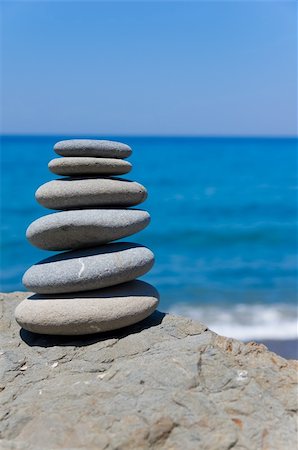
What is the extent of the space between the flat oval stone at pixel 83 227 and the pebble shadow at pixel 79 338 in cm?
81

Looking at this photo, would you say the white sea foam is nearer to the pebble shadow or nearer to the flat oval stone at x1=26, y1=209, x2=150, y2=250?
the pebble shadow

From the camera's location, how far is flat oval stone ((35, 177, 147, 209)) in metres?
4.87

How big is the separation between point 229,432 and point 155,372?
0.67m

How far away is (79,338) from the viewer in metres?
4.85

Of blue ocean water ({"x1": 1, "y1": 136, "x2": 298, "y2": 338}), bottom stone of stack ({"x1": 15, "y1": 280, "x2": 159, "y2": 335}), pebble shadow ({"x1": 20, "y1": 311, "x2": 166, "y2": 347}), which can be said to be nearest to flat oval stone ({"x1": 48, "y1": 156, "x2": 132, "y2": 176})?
bottom stone of stack ({"x1": 15, "y1": 280, "x2": 159, "y2": 335})

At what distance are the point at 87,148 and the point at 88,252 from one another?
941 millimetres

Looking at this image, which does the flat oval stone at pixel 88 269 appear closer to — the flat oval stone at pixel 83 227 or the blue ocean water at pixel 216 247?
the flat oval stone at pixel 83 227

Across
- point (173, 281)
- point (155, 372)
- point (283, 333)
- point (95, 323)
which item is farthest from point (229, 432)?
point (173, 281)

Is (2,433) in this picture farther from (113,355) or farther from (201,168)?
(201,168)

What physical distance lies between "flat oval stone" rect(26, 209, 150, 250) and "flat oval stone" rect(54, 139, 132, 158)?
0.55 m

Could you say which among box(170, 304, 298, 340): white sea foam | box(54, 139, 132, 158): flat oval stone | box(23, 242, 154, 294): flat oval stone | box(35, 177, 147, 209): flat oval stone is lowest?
box(170, 304, 298, 340): white sea foam

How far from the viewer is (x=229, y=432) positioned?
3.39 m

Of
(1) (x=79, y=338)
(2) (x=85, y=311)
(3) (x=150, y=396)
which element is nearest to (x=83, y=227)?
(2) (x=85, y=311)

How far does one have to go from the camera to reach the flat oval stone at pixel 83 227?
4.77 meters
